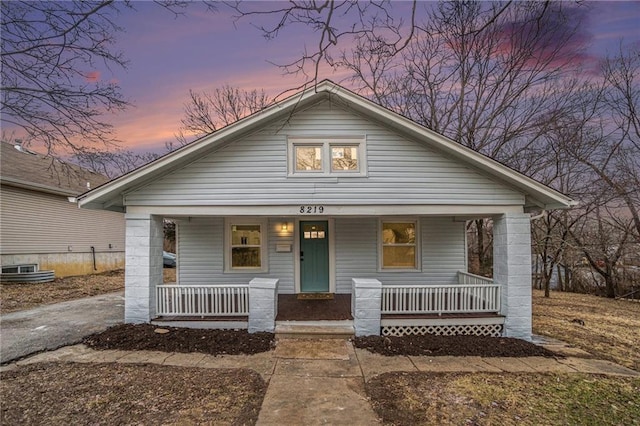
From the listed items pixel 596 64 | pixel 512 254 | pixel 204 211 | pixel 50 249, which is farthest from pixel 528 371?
pixel 50 249

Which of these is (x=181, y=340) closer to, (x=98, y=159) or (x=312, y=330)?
(x=312, y=330)

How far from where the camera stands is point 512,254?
6.75 metres

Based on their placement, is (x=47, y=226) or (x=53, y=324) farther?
(x=47, y=226)

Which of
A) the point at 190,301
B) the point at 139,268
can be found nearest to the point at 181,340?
the point at 190,301

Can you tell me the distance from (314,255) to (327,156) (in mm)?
3293

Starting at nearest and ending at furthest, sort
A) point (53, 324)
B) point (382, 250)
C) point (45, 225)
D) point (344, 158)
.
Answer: point (344, 158), point (53, 324), point (382, 250), point (45, 225)

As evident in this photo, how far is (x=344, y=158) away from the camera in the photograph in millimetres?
7137

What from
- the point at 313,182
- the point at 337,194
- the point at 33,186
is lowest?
the point at 337,194

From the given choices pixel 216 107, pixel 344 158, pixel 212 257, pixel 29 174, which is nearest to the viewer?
pixel 344 158

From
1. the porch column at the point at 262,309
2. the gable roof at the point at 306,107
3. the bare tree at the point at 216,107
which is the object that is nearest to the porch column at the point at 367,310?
the porch column at the point at 262,309

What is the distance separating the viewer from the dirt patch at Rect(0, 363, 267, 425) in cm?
373

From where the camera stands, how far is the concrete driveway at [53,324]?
5883 mm

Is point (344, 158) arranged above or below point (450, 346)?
above

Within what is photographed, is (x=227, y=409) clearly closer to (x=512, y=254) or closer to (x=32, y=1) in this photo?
(x=512, y=254)
